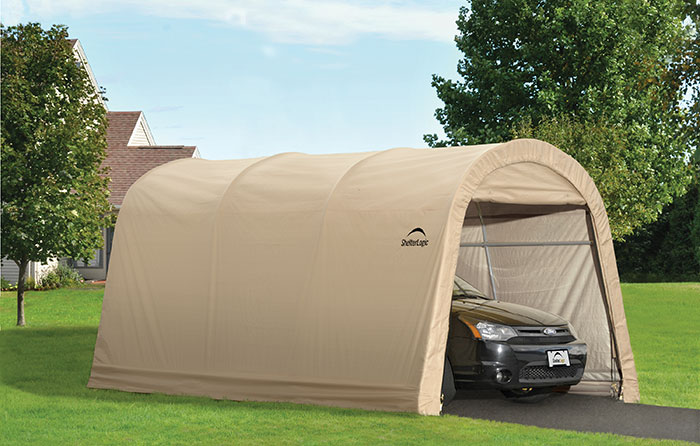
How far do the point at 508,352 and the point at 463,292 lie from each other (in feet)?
5.59

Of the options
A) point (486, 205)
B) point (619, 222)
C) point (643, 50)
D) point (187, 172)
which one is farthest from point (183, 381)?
point (643, 50)

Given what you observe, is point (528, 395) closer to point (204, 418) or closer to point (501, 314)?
point (501, 314)

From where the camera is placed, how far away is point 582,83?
106 feet

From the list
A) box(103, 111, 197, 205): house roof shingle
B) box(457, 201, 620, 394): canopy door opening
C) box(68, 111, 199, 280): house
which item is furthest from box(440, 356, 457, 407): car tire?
box(103, 111, 197, 205): house roof shingle

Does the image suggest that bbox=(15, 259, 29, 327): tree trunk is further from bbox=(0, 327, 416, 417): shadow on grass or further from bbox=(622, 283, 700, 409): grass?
bbox=(622, 283, 700, 409): grass

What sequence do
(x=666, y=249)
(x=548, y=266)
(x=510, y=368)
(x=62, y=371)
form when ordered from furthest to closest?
(x=666, y=249) → (x=62, y=371) → (x=548, y=266) → (x=510, y=368)

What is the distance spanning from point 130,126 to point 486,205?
102ft

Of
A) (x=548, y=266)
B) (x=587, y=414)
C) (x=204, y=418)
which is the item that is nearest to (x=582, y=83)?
(x=548, y=266)

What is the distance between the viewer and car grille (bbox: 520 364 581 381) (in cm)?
1030

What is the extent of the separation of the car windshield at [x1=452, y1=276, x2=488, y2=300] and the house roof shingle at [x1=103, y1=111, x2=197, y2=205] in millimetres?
26007

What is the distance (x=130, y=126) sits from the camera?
41.7 meters

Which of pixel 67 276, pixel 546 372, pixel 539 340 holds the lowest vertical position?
pixel 67 276

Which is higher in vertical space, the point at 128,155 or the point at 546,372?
the point at 128,155

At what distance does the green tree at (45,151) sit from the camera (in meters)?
20.1
